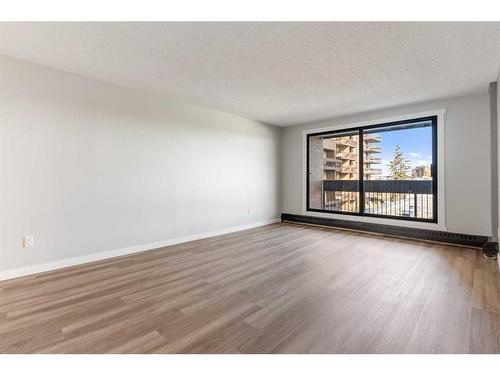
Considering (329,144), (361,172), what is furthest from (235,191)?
(361,172)

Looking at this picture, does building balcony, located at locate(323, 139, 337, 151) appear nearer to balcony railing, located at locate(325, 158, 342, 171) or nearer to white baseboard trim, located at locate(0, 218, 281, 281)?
balcony railing, located at locate(325, 158, 342, 171)

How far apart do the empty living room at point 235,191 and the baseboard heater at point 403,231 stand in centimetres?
3

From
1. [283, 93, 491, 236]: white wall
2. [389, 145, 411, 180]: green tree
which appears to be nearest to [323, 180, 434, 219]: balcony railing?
[389, 145, 411, 180]: green tree

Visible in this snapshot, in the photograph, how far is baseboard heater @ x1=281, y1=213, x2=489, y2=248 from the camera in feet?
13.0

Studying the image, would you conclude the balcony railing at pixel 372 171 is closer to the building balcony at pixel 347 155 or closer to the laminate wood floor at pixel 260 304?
the building balcony at pixel 347 155

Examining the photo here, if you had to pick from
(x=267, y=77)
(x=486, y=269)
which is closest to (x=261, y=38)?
(x=267, y=77)

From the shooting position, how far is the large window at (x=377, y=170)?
450cm

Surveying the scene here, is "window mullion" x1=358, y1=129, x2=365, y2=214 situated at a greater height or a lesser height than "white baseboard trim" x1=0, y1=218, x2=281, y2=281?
greater

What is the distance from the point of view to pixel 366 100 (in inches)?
165

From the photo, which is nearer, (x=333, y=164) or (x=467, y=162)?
(x=467, y=162)

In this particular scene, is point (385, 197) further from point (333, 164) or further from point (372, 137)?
point (333, 164)

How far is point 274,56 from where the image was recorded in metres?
2.72

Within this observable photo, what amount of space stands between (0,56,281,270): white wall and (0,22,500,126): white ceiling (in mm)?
308

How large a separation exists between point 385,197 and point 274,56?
3.66 m
